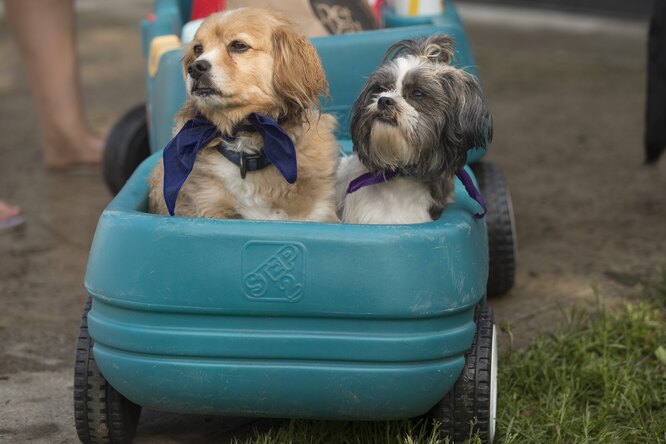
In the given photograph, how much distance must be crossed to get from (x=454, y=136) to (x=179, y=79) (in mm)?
1050

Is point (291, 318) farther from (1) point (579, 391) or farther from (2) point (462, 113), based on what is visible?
(1) point (579, 391)

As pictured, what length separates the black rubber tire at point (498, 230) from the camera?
375cm

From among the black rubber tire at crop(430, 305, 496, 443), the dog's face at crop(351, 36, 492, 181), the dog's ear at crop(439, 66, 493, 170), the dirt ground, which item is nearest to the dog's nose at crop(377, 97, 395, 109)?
the dog's face at crop(351, 36, 492, 181)

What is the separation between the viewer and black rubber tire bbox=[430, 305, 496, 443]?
8.73 ft

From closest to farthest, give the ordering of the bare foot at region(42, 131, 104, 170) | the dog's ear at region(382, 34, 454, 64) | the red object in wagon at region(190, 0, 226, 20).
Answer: the dog's ear at region(382, 34, 454, 64) → the red object in wagon at region(190, 0, 226, 20) → the bare foot at region(42, 131, 104, 170)

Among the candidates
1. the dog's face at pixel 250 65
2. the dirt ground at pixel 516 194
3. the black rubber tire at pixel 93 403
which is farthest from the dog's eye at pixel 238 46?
the dirt ground at pixel 516 194

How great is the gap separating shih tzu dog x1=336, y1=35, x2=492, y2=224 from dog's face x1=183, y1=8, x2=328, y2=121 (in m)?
0.18

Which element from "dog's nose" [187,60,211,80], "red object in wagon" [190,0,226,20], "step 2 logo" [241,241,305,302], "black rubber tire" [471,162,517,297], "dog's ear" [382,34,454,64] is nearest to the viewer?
"step 2 logo" [241,241,305,302]

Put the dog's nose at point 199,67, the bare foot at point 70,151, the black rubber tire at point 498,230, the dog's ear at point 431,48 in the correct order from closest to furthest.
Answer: the dog's nose at point 199,67, the dog's ear at point 431,48, the black rubber tire at point 498,230, the bare foot at point 70,151

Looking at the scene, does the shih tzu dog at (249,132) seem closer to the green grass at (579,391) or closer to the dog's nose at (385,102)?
the dog's nose at (385,102)

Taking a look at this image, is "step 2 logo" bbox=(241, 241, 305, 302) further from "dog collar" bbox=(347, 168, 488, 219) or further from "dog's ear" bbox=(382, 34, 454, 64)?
"dog's ear" bbox=(382, 34, 454, 64)

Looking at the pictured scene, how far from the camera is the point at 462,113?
2.68 m

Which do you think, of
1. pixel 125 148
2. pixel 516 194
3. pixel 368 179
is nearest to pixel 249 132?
pixel 368 179

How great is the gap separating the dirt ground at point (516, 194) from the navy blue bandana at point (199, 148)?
2.37ft
